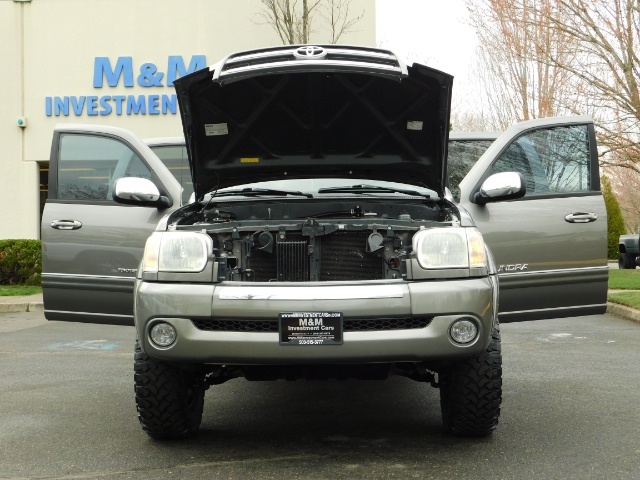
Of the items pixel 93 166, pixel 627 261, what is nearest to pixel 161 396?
pixel 93 166

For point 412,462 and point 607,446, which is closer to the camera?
point 412,462

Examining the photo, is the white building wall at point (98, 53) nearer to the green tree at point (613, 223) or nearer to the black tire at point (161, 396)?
the black tire at point (161, 396)

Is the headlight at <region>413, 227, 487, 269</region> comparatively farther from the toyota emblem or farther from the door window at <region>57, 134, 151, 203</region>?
the door window at <region>57, 134, 151, 203</region>

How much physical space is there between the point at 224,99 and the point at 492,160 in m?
1.99

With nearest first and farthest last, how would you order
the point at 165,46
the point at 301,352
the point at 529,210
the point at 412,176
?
the point at 301,352 < the point at 412,176 < the point at 529,210 < the point at 165,46

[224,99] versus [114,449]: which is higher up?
[224,99]

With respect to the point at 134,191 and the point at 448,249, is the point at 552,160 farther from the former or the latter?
the point at 134,191

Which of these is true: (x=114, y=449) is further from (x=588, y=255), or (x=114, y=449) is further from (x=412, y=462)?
(x=588, y=255)

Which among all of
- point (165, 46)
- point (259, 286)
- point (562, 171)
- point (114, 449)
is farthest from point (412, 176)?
point (165, 46)

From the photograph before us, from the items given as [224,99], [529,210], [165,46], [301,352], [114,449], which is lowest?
[114,449]

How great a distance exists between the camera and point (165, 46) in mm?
19438

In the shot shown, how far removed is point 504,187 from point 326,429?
5.86 ft

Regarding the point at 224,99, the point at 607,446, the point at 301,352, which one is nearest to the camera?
the point at 301,352

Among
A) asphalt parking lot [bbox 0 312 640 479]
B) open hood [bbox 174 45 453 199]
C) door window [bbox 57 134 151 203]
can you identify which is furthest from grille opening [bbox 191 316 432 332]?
door window [bbox 57 134 151 203]
